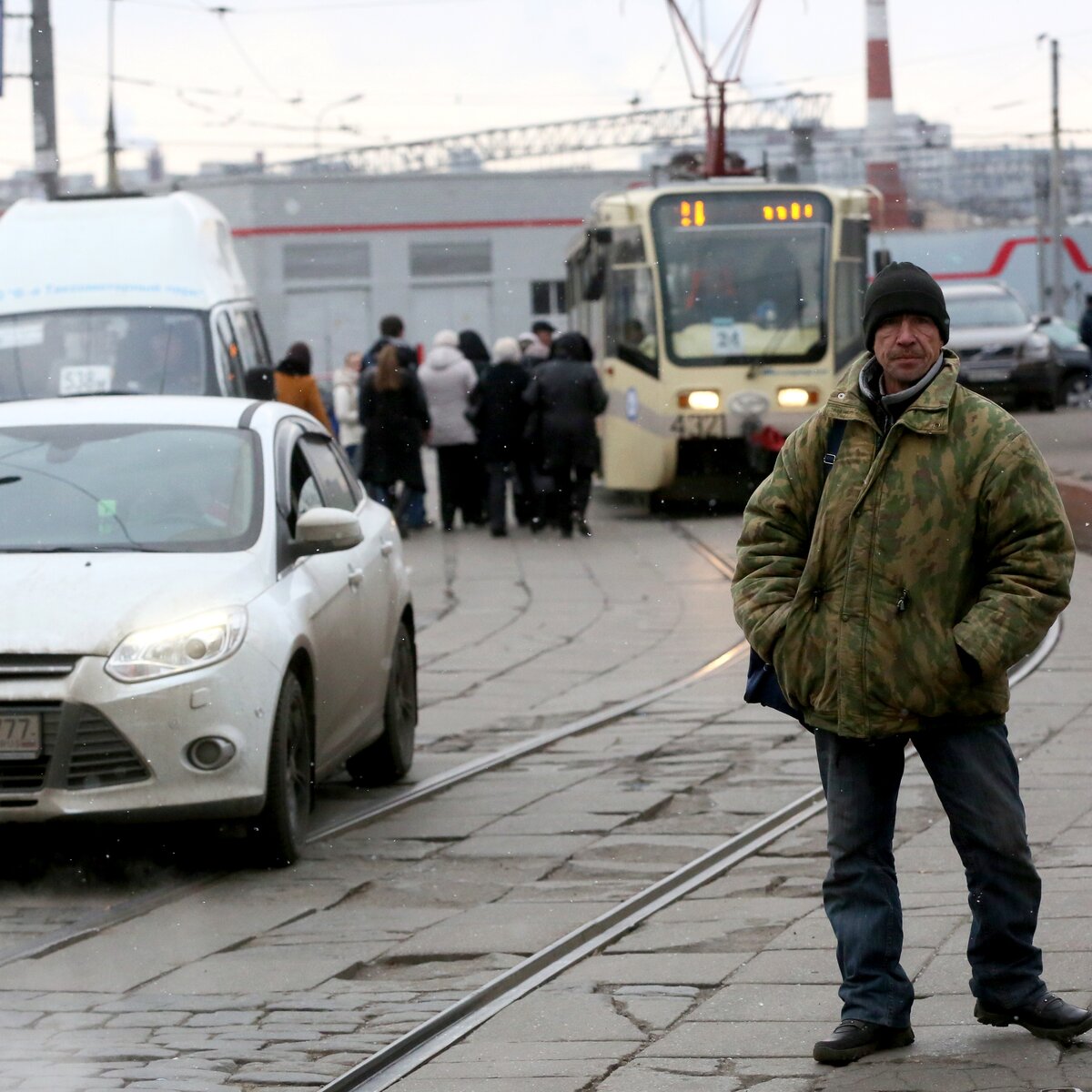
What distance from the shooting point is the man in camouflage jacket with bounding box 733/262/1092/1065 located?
4508 mm

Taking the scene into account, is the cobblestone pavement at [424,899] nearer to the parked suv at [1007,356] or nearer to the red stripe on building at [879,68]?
the parked suv at [1007,356]

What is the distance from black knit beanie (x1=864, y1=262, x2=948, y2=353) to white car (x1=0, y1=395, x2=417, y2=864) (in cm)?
283

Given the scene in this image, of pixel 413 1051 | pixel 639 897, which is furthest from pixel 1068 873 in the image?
pixel 413 1051

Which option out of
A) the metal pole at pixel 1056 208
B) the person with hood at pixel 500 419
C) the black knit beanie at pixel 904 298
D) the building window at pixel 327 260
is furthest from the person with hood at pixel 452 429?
the building window at pixel 327 260

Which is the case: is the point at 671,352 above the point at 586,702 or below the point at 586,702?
above

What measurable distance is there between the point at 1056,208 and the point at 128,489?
4176cm

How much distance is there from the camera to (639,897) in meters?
6.48

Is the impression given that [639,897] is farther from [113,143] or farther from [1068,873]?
[113,143]

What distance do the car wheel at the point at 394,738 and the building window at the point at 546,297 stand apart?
45.5m

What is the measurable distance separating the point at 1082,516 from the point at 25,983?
13.2 m

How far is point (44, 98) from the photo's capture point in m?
23.6

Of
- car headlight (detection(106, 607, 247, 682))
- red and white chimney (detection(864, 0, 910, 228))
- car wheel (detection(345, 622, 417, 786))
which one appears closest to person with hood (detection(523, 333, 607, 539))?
car wheel (detection(345, 622, 417, 786))

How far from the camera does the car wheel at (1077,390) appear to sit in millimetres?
36719

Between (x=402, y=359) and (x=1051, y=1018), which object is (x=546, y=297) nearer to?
(x=402, y=359)
